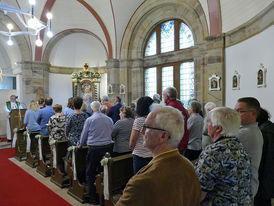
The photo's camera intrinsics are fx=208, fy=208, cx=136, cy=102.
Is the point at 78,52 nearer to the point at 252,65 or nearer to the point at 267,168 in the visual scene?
the point at 252,65

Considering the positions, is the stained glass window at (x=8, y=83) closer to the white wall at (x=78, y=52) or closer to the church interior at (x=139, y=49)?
the church interior at (x=139, y=49)

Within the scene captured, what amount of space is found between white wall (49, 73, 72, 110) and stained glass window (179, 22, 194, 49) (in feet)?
26.7

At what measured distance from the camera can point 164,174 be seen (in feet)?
3.79

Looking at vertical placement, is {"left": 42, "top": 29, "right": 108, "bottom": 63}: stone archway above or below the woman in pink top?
above

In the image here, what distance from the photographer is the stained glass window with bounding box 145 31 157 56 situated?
35.7 feet

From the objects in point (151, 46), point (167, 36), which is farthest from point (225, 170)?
point (151, 46)

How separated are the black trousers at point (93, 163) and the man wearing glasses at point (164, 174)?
259 cm

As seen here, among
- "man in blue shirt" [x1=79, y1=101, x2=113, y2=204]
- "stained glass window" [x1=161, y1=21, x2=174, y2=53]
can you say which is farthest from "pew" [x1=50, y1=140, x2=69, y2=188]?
"stained glass window" [x1=161, y1=21, x2=174, y2=53]

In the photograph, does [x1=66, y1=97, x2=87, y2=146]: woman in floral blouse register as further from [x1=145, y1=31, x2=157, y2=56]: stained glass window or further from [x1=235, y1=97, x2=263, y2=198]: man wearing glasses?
[x1=145, y1=31, x2=157, y2=56]: stained glass window

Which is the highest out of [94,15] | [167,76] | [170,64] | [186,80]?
[94,15]

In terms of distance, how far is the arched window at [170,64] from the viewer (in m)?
9.46

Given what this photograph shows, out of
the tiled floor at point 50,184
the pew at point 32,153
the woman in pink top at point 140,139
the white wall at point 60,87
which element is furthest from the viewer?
the white wall at point 60,87

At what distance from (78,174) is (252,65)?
496cm

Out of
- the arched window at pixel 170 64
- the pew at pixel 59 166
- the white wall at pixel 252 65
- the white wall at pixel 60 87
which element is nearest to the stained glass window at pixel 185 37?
the arched window at pixel 170 64
